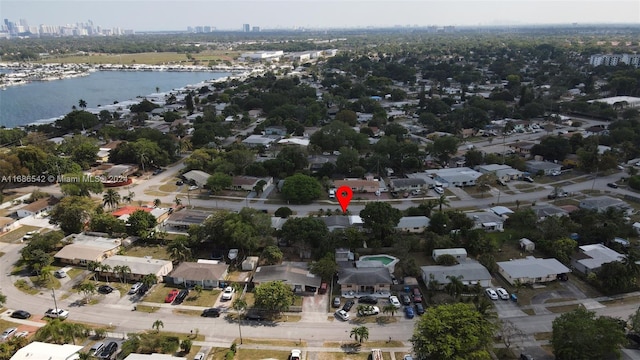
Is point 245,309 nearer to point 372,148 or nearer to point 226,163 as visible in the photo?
point 226,163

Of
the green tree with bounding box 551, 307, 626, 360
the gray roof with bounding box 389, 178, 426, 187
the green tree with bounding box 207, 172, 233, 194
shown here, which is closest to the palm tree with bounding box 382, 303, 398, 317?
the green tree with bounding box 551, 307, 626, 360

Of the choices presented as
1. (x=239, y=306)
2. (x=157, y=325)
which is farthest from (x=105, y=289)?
(x=239, y=306)

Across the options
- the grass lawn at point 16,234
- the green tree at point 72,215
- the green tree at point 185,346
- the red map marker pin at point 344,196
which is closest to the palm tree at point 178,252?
the green tree at point 185,346

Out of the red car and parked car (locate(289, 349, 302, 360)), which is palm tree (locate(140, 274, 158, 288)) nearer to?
the red car

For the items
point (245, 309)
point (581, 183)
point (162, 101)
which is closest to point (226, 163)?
point (245, 309)

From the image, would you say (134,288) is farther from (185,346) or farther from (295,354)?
Result: (295,354)
